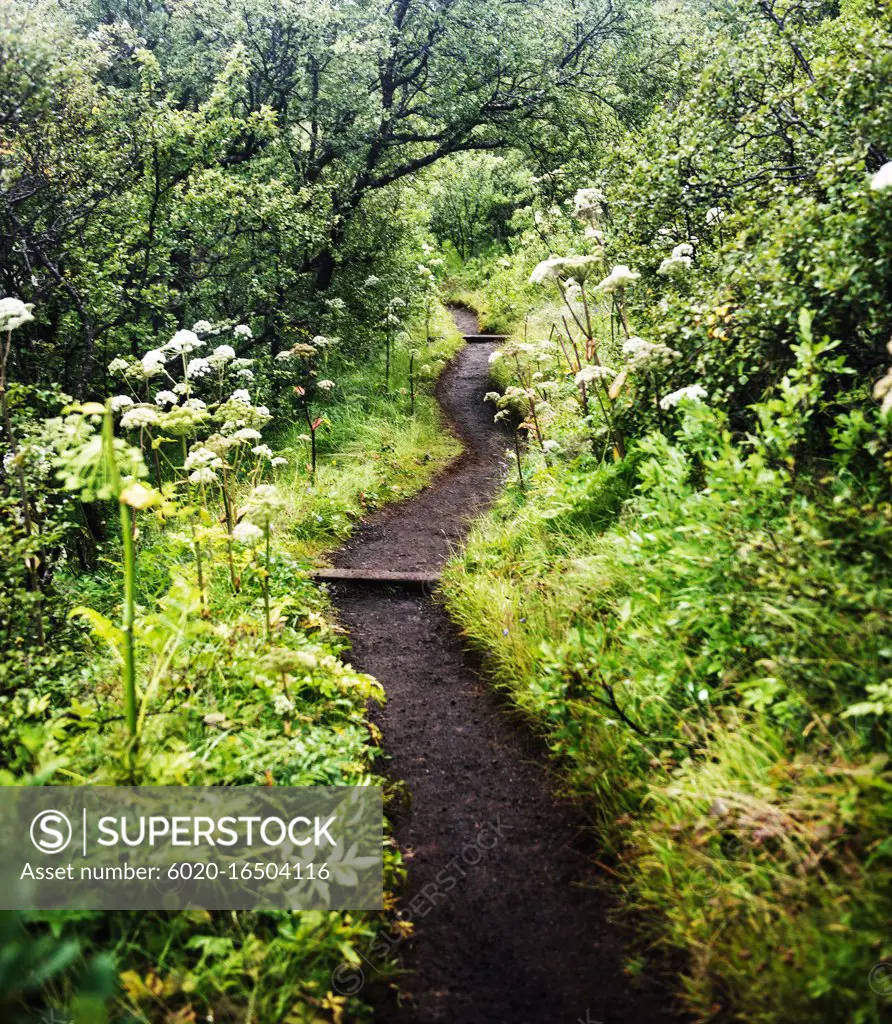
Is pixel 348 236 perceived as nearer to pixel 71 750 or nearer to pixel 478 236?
pixel 71 750

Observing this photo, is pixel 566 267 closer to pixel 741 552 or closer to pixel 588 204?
pixel 588 204

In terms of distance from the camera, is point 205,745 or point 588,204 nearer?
point 205,745

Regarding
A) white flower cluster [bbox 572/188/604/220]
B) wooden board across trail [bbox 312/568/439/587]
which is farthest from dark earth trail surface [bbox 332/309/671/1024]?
white flower cluster [bbox 572/188/604/220]

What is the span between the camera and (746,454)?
464cm

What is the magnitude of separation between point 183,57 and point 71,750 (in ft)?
40.3

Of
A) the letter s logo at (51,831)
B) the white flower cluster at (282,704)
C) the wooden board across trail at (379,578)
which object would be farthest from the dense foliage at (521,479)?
the wooden board across trail at (379,578)

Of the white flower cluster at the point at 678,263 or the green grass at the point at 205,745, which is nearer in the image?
the green grass at the point at 205,745

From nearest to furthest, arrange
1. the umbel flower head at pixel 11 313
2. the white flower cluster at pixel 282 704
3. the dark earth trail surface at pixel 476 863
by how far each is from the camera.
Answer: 1. the dark earth trail surface at pixel 476 863
2. the white flower cluster at pixel 282 704
3. the umbel flower head at pixel 11 313

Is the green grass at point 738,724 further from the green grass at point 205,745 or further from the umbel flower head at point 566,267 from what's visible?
the umbel flower head at point 566,267

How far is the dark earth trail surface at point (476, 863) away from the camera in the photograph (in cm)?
283

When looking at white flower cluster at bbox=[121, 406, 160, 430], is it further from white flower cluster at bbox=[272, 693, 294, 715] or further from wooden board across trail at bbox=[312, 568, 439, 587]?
wooden board across trail at bbox=[312, 568, 439, 587]

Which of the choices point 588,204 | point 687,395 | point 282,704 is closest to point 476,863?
point 282,704

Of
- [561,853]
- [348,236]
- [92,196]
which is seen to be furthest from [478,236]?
[561,853]

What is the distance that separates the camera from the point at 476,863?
11.6 ft
